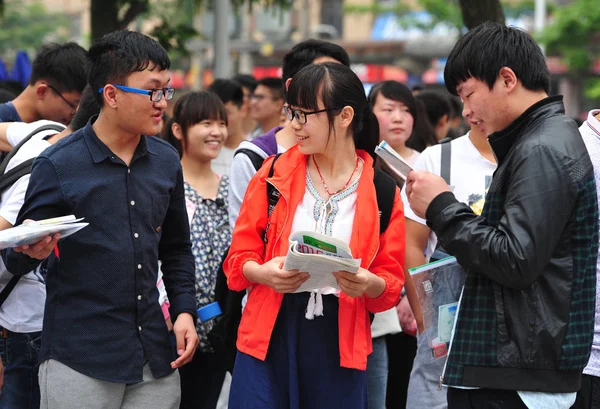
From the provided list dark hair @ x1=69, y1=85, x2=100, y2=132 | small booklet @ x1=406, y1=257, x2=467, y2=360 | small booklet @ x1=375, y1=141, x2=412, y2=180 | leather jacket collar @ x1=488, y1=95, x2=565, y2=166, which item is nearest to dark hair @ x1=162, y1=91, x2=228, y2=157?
dark hair @ x1=69, y1=85, x2=100, y2=132

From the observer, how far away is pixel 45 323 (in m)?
3.71

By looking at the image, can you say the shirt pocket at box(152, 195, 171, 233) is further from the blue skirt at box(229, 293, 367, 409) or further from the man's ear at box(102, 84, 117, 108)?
the blue skirt at box(229, 293, 367, 409)

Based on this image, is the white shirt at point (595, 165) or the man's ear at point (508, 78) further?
the white shirt at point (595, 165)

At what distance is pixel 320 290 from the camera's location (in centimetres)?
373

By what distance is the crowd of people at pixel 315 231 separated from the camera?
3.03 meters

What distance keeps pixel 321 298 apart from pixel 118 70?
125 centimetres

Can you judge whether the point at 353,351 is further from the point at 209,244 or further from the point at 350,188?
the point at 209,244

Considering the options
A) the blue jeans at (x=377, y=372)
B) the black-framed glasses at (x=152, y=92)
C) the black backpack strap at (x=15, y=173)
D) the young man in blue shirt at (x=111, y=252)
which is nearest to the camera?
the young man in blue shirt at (x=111, y=252)

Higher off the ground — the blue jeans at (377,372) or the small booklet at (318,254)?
the small booklet at (318,254)

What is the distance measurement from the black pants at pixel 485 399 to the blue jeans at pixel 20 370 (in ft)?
6.85

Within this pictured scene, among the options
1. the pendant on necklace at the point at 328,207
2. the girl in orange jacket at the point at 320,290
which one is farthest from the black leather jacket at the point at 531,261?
the pendant on necklace at the point at 328,207

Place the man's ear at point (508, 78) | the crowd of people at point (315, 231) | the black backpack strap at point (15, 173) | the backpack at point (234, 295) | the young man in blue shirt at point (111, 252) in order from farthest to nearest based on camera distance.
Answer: the black backpack strap at point (15, 173) → the backpack at point (234, 295) → the young man in blue shirt at point (111, 252) → the man's ear at point (508, 78) → the crowd of people at point (315, 231)

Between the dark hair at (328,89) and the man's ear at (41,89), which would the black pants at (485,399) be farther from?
the man's ear at (41,89)

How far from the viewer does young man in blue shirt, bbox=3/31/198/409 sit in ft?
11.9
